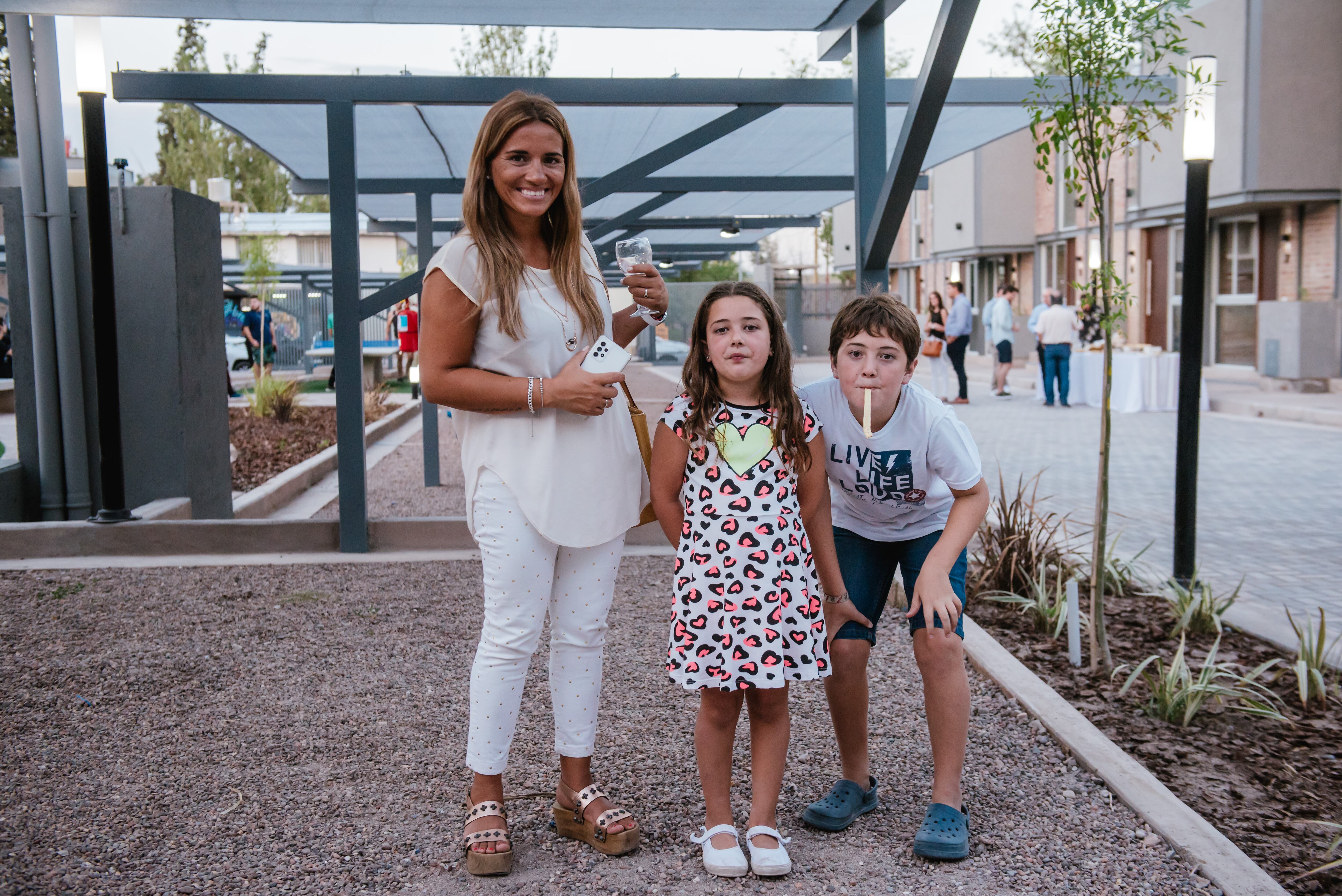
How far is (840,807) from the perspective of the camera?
292cm

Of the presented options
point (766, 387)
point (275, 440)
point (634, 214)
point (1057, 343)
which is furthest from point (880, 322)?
point (1057, 343)

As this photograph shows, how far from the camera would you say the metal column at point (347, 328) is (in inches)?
232

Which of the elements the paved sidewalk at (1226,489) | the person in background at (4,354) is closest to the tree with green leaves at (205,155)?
the person in background at (4,354)

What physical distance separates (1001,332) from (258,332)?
1374 centimetres

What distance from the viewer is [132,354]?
684 centimetres

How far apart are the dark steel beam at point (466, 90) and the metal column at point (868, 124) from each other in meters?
0.21

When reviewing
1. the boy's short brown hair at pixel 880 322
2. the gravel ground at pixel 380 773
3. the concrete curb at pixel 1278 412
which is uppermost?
the boy's short brown hair at pixel 880 322

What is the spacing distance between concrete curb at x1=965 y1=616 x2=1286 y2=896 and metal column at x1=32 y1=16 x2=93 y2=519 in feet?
18.2

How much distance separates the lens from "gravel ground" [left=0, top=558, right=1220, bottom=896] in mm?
2674

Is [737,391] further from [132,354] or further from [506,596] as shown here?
[132,354]

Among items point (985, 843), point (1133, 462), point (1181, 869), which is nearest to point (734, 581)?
point (985, 843)

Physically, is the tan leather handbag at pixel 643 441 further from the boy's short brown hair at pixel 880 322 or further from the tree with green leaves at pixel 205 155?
the tree with green leaves at pixel 205 155

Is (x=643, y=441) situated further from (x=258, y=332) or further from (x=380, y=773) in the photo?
(x=258, y=332)

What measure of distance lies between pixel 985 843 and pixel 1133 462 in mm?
8498
